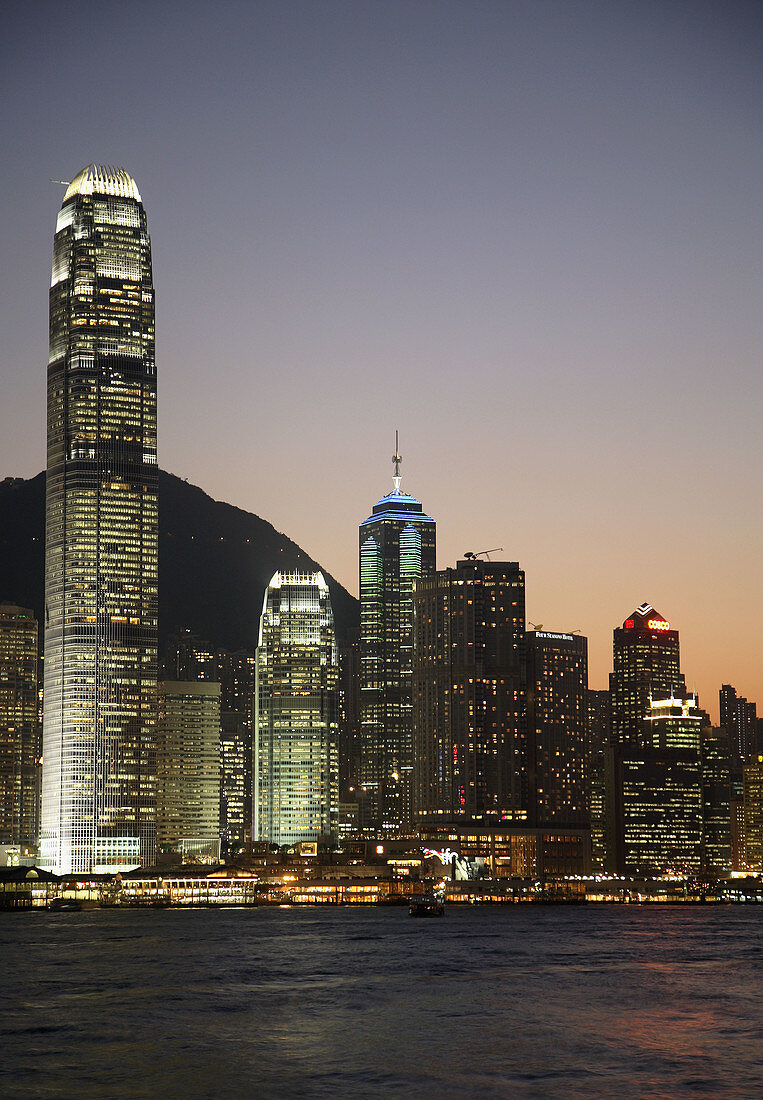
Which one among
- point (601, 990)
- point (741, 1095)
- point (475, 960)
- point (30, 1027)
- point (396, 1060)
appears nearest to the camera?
point (741, 1095)

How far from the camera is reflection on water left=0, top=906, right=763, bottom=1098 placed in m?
79.9

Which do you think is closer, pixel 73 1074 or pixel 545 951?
pixel 73 1074

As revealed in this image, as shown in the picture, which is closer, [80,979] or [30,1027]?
[30,1027]

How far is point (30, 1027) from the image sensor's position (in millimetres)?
99812

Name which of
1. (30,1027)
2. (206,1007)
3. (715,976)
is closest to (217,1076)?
(30,1027)

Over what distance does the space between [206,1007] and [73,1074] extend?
3093 centimetres

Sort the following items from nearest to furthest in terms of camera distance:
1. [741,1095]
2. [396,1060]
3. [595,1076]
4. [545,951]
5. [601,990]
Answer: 1. [741,1095]
2. [595,1076]
3. [396,1060]
4. [601,990]
5. [545,951]

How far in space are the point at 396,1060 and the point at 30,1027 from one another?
25.9 meters

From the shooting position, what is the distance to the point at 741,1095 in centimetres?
7556

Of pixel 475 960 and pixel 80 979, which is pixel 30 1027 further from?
pixel 475 960

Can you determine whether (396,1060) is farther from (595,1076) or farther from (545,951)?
(545,951)

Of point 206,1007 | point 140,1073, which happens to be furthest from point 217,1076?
point 206,1007

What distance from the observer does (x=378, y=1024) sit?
10225cm

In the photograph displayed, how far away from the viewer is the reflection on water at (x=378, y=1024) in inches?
3147
